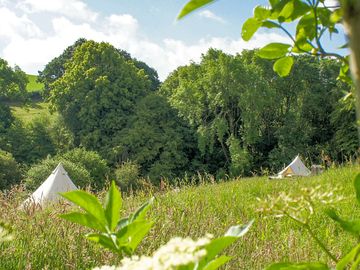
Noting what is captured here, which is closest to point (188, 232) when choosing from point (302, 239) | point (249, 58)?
point (302, 239)

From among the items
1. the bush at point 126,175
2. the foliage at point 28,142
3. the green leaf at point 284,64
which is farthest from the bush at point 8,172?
the green leaf at point 284,64

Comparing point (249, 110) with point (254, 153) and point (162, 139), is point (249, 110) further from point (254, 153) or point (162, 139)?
point (162, 139)

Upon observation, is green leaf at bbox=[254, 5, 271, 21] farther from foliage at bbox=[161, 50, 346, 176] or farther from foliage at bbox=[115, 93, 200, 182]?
foliage at bbox=[161, 50, 346, 176]

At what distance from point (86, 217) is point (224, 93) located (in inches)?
1184

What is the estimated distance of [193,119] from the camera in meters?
30.7

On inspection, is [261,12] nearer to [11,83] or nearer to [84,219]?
[84,219]

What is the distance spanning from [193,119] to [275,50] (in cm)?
2988

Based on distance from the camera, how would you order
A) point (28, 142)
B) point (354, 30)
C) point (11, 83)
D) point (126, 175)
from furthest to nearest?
point (11, 83) → point (28, 142) → point (126, 175) → point (354, 30)

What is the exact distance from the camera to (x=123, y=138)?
28406mm

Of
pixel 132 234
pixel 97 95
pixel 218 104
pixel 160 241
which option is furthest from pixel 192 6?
pixel 218 104

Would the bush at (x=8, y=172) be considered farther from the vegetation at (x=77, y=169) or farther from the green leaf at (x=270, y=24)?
the green leaf at (x=270, y=24)

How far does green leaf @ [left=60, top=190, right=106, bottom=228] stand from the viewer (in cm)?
64

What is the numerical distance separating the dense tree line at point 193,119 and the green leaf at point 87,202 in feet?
88.3

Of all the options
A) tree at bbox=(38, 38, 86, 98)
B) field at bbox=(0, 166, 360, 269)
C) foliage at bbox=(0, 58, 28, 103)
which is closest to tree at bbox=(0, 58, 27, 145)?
foliage at bbox=(0, 58, 28, 103)
